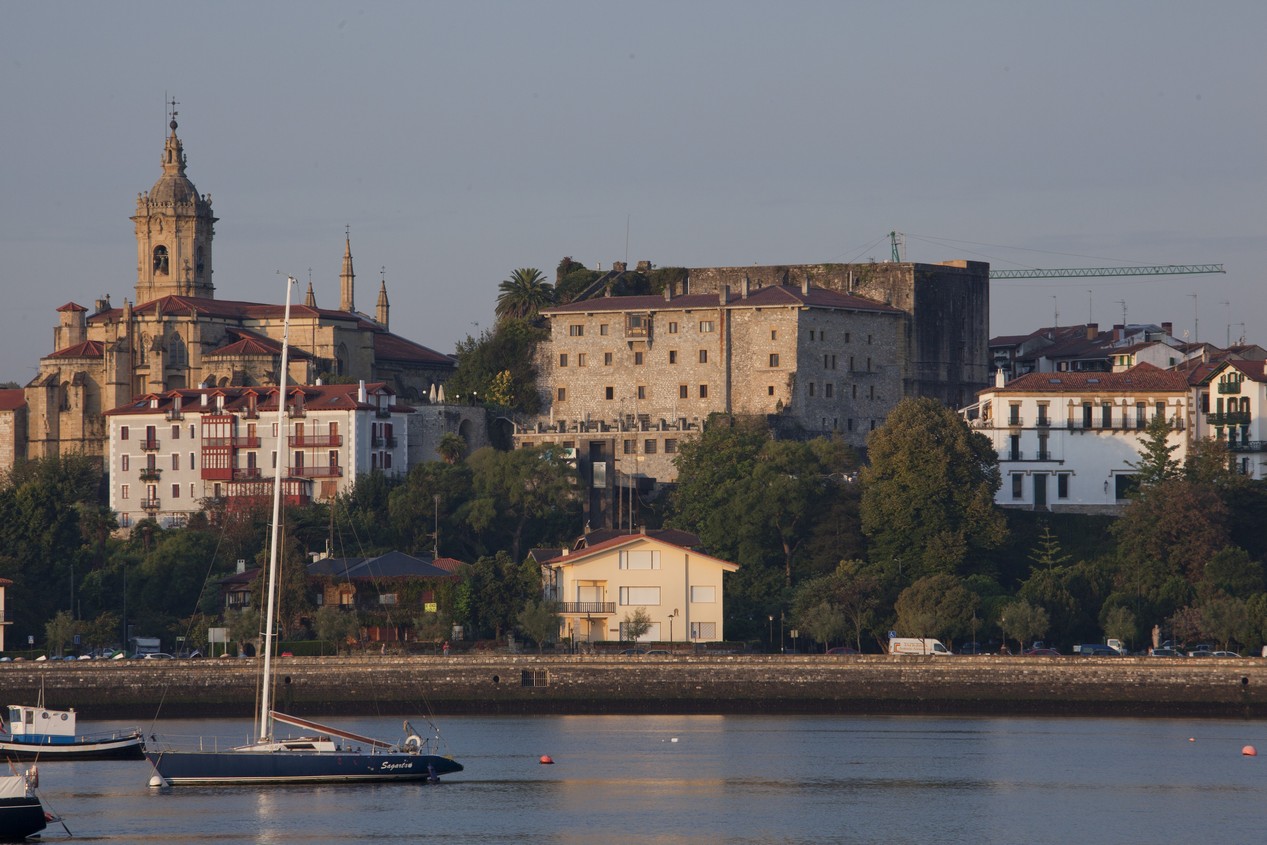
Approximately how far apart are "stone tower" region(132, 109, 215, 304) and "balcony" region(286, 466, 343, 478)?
95.1 feet

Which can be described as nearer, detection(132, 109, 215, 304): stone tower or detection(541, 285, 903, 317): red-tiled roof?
detection(541, 285, 903, 317): red-tiled roof

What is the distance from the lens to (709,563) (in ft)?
324

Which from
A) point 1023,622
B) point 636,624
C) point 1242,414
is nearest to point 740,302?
point 1242,414

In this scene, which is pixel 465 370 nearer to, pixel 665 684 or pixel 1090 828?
pixel 665 684

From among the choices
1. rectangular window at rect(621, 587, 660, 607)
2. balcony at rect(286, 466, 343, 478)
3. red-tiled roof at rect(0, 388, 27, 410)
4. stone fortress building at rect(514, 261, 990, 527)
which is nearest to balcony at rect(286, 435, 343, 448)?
balcony at rect(286, 466, 343, 478)

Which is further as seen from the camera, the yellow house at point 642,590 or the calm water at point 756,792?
the yellow house at point 642,590

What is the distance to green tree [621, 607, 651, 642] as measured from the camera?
323 feet

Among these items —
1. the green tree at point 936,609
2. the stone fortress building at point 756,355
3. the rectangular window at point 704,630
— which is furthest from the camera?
the stone fortress building at point 756,355

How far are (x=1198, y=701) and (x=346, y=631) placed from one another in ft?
103

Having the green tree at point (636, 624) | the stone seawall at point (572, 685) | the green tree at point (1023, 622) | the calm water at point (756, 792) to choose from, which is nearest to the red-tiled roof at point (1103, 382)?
the green tree at point (1023, 622)

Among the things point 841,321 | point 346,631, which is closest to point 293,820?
point 346,631

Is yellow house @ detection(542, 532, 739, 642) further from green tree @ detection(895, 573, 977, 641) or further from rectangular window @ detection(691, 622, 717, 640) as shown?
green tree @ detection(895, 573, 977, 641)

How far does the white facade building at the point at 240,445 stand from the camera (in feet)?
389

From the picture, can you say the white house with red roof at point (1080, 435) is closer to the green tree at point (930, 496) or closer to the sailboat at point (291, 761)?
the green tree at point (930, 496)
